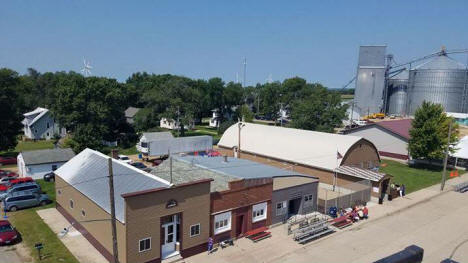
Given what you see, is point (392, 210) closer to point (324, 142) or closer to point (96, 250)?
point (324, 142)

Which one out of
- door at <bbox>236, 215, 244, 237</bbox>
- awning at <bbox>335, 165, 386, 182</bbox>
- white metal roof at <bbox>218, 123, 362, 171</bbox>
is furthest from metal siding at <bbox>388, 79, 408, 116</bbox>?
door at <bbox>236, 215, 244, 237</bbox>

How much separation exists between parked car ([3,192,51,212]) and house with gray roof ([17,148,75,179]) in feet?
25.6

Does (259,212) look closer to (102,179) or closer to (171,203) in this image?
(171,203)

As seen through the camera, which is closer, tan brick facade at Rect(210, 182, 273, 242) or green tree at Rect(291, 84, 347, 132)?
tan brick facade at Rect(210, 182, 273, 242)

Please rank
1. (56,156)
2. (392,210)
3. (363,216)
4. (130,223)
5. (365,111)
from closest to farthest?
(130,223)
(363,216)
(392,210)
(56,156)
(365,111)

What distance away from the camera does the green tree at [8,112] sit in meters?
47.4

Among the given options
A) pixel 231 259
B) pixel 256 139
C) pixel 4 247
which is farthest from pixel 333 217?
pixel 4 247

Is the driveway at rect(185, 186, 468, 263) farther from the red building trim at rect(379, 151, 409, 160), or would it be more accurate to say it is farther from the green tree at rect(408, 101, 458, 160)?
the red building trim at rect(379, 151, 409, 160)

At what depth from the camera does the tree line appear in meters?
49.1

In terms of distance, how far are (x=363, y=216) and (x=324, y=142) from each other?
1306cm

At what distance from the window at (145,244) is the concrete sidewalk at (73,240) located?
103 inches

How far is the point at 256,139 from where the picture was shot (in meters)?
44.9

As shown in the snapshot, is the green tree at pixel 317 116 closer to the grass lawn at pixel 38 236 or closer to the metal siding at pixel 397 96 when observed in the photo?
the grass lawn at pixel 38 236

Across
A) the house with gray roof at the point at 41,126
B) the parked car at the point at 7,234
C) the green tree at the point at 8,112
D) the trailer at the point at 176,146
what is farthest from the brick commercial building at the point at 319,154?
the house with gray roof at the point at 41,126
